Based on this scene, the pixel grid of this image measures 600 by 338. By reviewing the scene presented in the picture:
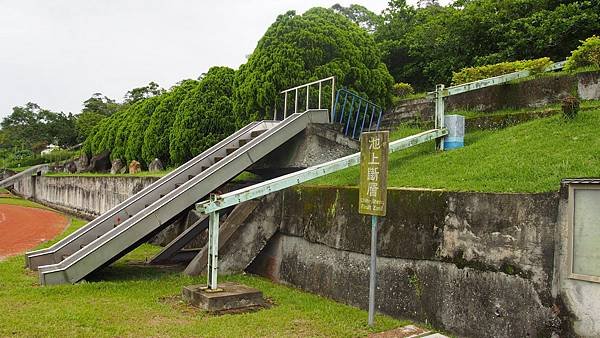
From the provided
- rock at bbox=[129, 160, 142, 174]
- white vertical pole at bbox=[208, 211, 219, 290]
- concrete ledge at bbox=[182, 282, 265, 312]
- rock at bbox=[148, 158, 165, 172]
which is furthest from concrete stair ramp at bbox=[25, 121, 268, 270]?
rock at bbox=[129, 160, 142, 174]

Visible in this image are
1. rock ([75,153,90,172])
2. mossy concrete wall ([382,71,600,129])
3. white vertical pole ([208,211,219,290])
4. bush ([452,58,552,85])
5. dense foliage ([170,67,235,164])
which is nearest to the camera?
white vertical pole ([208,211,219,290])

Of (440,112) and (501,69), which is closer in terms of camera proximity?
(440,112)

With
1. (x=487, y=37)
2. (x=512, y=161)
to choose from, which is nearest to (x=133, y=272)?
(x=512, y=161)

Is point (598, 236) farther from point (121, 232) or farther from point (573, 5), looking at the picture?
point (573, 5)

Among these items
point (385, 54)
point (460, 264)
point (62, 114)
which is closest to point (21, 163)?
point (62, 114)

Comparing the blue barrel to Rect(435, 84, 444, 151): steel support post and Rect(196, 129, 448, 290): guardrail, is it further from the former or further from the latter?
Rect(196, 129, 448, 290): guardrail

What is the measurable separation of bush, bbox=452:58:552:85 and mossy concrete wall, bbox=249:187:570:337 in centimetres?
576

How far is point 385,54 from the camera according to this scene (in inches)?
778

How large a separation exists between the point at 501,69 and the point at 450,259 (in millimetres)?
7075

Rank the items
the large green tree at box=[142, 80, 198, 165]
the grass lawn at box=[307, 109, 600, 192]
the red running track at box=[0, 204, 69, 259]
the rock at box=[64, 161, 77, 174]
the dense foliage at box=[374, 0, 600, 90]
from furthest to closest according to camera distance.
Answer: the rock at box=[64, 161, 77, 174], the large green tree at box=[142, 80, 198, 165], the red running track at box=[0, 204, 69, 259], the dense foliage at box=[374, 0, 600, 90], the grass lawn at box=[307, 109, 600, 192]

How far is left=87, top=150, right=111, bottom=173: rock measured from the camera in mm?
33219

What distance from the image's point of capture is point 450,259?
6461 millimetres

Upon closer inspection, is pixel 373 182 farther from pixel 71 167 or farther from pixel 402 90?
pixel 71 167

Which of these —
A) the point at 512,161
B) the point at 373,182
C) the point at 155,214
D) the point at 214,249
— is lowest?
the point at 214,249
